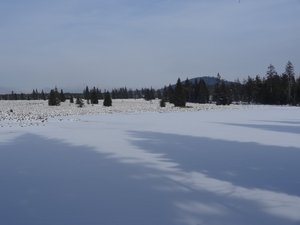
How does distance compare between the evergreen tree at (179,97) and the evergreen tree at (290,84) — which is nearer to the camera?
the evergreen tree at (179,97)

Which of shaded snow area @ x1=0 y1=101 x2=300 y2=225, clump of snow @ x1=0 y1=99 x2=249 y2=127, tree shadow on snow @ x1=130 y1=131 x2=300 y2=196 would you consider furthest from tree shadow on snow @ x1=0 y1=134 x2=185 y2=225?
clump of snow @ x1=0 y1=99 x2=249 y2=127

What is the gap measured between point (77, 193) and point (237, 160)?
16.2 ft

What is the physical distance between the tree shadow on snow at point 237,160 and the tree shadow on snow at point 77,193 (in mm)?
1637

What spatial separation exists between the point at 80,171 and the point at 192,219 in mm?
4289

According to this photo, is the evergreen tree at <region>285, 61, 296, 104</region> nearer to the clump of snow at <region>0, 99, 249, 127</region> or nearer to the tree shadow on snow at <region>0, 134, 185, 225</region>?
the clump of snow at <region>0, 99, 249, 127</region>

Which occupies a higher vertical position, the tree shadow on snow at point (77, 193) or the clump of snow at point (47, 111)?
the clump of snow at point (47, 111)

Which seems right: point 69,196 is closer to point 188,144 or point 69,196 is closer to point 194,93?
point 188,144

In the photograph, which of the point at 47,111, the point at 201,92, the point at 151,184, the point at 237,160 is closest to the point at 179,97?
the point at 47,111

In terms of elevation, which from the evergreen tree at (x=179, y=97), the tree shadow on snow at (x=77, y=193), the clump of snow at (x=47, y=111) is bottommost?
the tree shadow on snow at (x=77, y=193)

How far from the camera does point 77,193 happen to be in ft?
→ 24.1

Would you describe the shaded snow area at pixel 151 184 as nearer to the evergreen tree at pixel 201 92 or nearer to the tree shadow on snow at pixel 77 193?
the tree shadow on snow at pixel 77 193

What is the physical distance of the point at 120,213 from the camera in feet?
20.1

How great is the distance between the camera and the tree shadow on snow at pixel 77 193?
593 cm

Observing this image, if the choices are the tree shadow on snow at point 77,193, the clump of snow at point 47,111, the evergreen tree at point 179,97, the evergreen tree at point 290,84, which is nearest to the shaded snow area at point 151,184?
the tree shadow on snow at point 77,193
